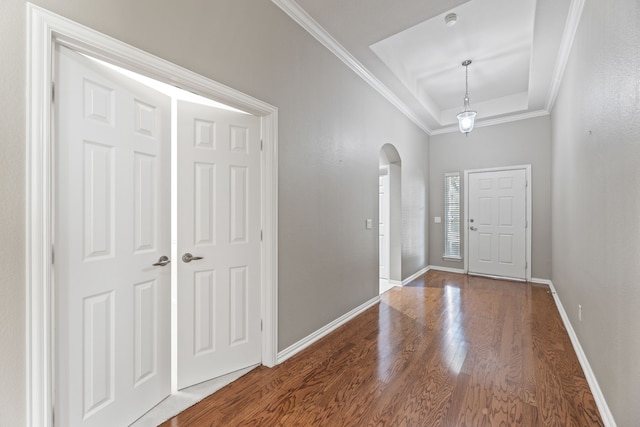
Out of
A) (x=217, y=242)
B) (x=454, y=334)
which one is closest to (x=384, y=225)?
(x=454, y=334)

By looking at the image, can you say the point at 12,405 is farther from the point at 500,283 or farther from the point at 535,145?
the point at 535,145

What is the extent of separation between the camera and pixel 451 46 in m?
3.40

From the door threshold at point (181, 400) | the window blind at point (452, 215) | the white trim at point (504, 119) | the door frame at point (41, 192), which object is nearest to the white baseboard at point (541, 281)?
the window blind at point (452, 215)

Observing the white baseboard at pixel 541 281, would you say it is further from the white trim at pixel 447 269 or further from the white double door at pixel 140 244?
the white double door at pixel 140 244

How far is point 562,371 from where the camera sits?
2.18m

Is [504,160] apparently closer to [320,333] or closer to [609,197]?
[609,197]

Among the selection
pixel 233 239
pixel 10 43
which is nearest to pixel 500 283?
pixel 233 239

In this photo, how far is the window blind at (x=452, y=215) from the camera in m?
5.68

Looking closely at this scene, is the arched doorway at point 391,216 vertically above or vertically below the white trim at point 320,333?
above

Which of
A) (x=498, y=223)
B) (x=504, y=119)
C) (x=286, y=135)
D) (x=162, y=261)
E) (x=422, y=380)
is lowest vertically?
(x=422, y=380)

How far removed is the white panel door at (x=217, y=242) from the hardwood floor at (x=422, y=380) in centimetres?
29

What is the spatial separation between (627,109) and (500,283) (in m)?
4.17

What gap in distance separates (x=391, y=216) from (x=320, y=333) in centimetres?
265

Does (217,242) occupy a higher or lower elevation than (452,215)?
lower
